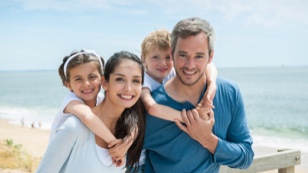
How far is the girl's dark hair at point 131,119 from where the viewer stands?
2511 mm

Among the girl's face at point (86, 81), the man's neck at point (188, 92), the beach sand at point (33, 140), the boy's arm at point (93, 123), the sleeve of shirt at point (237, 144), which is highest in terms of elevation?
the girl's face at point (86, 81)

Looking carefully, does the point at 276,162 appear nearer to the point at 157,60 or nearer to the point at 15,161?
the point at 157,60

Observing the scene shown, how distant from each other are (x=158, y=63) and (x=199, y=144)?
110 centimetres

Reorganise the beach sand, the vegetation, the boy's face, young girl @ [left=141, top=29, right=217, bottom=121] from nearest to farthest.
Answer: young girl @ [left=141, top=29, right=217, bottom=121]
the boy's face
the vegetation
the beach sand

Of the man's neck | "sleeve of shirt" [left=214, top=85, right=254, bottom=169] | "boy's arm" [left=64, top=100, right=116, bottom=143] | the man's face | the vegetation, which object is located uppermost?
the man's face

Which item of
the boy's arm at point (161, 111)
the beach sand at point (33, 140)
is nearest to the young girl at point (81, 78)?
the boy's arm at point (161, 111)

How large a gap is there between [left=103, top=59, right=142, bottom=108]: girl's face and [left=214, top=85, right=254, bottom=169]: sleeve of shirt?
0.70m

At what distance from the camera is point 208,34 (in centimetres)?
263

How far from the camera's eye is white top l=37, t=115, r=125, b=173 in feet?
7.47

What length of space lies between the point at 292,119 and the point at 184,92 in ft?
115

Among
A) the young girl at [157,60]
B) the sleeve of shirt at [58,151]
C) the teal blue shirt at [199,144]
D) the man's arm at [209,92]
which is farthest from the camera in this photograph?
the young girl at [157,60]

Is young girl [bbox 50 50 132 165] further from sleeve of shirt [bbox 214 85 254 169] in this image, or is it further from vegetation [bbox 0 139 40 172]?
vegetation [bbox 0 139 40 172]

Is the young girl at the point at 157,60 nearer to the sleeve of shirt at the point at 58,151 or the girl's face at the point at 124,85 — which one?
the girl's face at the point at 124,85

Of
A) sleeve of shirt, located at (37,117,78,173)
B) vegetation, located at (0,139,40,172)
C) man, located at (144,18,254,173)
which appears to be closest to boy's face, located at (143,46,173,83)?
man, located at (144,18,254,173)
